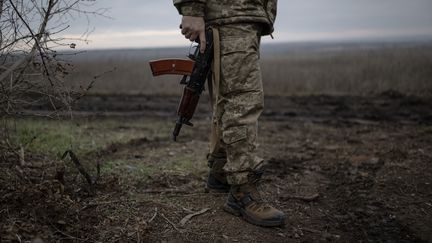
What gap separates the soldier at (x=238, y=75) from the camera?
302 cm

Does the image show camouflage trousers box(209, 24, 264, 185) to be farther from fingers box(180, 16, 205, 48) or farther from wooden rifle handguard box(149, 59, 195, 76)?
wooden rifle handguard box(149, 59, 195, 76)

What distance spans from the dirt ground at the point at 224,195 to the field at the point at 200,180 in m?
0.01

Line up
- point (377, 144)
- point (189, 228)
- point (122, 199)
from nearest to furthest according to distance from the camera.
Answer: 1. point (189, 228)
2. point (122, 199)
3. point (377, 144)

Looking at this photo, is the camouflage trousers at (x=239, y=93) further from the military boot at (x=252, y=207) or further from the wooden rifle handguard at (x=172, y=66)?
the wooden rifle handguard at (x=172, y=66)

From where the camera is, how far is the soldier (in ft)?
9.91

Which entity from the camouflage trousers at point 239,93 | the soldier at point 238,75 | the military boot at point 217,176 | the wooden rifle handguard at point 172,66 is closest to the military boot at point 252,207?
the soldier at point 238,75

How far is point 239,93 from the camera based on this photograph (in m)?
3.04

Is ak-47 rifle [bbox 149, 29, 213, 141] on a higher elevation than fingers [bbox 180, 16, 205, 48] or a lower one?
lower

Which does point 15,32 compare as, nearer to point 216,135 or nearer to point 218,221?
point 216,135

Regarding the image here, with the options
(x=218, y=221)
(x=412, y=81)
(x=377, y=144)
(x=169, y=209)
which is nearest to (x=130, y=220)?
(x=169, y=209)

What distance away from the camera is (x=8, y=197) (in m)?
2.77

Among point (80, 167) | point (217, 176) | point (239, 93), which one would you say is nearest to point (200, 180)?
point (217, 176)

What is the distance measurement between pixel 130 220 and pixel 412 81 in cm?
1209

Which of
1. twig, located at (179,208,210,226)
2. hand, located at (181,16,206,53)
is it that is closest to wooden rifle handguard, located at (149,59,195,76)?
hand, located at (181,16,206,53)
